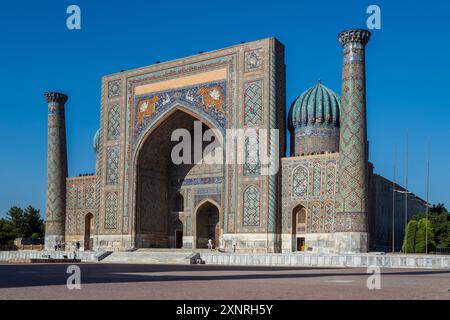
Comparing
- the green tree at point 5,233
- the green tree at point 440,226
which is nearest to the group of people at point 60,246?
the green tree at point 5,233

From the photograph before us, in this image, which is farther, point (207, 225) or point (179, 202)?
point (179, 202)

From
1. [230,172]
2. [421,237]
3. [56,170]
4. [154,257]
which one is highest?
[56,170]

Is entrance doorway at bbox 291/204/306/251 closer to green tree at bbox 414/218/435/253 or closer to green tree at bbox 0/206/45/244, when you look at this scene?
green tree at bbox 414/218/435/253

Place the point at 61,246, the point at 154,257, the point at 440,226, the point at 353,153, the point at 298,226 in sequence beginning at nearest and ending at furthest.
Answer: the point at 353,153, the point at 298,226, the point at 154,257, the point at 440,226, the point at 61,246

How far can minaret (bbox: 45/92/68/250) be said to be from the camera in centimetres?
2389

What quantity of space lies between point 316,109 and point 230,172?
385 cm

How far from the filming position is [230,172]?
19.2 m

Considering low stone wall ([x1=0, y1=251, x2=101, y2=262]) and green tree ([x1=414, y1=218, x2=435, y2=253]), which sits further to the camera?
low stone wall ([x1=0, y1=251, x2=101, y2=262])

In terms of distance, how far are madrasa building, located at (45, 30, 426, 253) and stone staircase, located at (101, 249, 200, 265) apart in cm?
126

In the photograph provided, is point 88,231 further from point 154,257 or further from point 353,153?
point 353,153

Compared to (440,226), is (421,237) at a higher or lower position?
lower

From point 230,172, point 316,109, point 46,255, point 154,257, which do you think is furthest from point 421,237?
point 46,255

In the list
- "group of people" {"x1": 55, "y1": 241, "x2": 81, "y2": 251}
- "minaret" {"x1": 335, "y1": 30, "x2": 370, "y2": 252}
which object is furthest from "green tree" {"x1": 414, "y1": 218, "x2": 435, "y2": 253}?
"group of people" {"x1": 55, "y1": 241, "x2": 81, "y2": 251}
